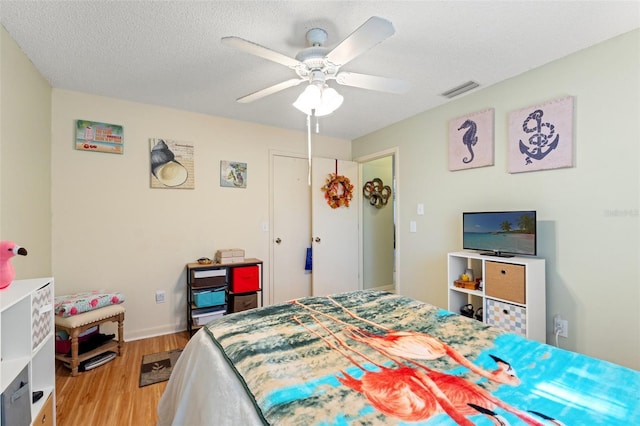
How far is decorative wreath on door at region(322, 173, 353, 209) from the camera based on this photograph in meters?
3.89

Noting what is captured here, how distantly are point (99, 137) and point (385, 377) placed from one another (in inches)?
124

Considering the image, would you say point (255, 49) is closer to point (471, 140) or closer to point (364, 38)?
point (364, 38)

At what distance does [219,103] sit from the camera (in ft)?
A: 9.48

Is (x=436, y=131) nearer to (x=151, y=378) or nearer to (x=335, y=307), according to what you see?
(x=335, y=307)

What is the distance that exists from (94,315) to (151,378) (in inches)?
26.8

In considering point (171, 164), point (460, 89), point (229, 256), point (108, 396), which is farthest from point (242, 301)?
point (460, 89)

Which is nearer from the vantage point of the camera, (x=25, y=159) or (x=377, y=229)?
(x=25, y=159)

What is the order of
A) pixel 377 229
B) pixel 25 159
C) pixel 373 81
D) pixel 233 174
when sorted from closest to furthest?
pixel 373 81, pixel 25 159, pixel 233 174, pixel 377 229

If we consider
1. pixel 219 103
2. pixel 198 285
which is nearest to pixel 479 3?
pixel 219 103

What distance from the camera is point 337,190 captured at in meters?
3.92

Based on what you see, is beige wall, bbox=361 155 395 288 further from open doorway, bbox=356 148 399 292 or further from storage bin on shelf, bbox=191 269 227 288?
storage bin on shelf, bbox=191 269 227 288

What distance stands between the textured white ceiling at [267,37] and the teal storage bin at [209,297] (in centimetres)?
192

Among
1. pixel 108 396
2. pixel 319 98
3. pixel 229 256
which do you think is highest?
pixel 319 98

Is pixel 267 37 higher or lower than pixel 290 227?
higher
